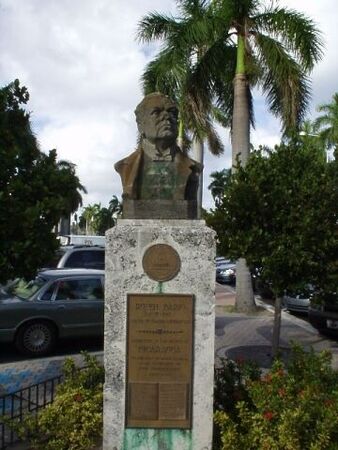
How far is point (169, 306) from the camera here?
516cm

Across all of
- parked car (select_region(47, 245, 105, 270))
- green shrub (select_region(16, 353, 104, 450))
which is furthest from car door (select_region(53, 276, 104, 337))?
parked car (select_region(47, 245, 105, 270))

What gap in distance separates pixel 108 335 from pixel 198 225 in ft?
3.88

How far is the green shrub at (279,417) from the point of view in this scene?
5223 mm

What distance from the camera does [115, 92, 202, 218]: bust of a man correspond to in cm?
540

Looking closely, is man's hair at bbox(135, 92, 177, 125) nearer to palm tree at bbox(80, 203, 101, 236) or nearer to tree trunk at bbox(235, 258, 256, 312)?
tree trunk at bbox(235, 258, 256, 312)

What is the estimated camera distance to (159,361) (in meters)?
5.19

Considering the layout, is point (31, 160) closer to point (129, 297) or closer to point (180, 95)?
point (129, 297)

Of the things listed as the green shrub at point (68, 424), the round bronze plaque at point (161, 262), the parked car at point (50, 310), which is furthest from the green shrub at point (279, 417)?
the parked car at point (50, 310)

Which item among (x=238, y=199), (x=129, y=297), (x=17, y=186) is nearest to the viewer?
(x=129, y=297)

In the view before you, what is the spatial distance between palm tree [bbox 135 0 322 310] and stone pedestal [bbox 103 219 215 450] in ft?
37.1

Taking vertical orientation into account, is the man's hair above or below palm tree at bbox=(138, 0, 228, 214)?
below

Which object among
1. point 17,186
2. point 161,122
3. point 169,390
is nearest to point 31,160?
point 17,186

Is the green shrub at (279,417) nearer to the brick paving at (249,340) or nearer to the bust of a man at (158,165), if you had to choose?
the bust of a man at (158,165)

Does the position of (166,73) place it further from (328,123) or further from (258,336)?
(328,123)
